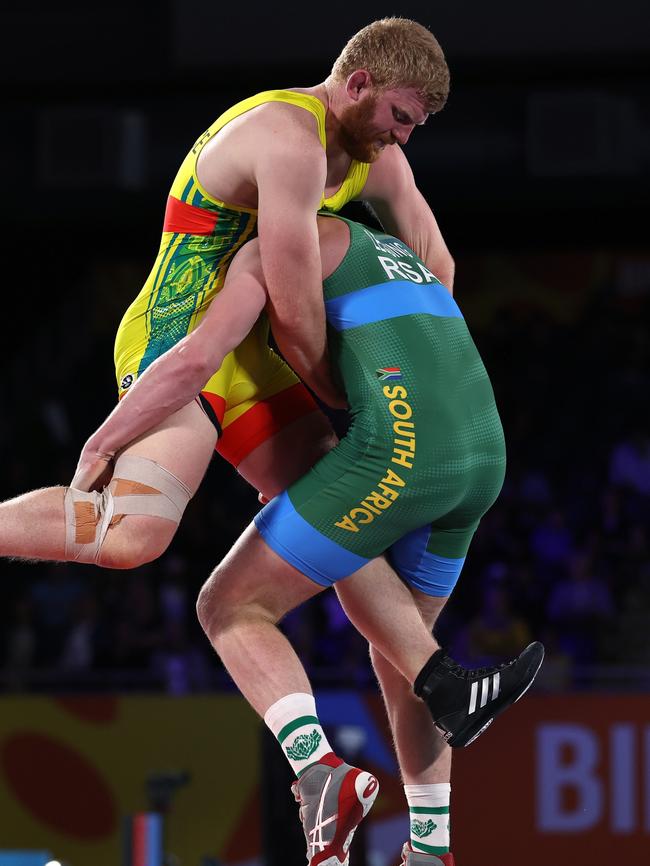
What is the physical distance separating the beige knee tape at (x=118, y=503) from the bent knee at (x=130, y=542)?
1 centimetres

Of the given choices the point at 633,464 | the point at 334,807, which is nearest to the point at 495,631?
the point at 633,464

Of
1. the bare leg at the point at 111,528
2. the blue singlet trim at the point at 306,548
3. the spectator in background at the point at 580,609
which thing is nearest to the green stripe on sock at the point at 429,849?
the blue singlet trim at the point at 306,548

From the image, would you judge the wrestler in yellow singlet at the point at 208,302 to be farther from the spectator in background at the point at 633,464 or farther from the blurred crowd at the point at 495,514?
the spectator in background at the point at 633,464

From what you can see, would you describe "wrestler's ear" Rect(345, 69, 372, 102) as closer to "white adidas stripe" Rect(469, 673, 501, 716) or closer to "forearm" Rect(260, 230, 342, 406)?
"forearm" Rect(260, 230, 342, 406)

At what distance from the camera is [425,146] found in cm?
878

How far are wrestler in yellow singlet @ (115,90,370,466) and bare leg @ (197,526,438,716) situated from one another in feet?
0.94

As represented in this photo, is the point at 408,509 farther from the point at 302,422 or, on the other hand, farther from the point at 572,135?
the point at 572,135

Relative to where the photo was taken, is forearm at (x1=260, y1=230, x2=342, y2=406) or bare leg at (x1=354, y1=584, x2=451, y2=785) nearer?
forearm at (x1=260, y1=230, x2=342, y2=406)

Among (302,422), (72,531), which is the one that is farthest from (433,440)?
(72,531)

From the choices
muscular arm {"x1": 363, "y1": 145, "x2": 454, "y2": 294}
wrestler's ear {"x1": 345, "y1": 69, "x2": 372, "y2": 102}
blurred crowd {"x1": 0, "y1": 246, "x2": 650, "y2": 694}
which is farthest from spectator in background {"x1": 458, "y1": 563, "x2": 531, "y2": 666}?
wrestler's ear {"x1": 345, "y1": 69, "x2": 372, "y2": 102}

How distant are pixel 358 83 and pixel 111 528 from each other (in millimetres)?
1043

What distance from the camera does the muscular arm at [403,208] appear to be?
315 centimetres

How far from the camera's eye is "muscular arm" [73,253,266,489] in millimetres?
2744

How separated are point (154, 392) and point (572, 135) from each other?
252 inches
